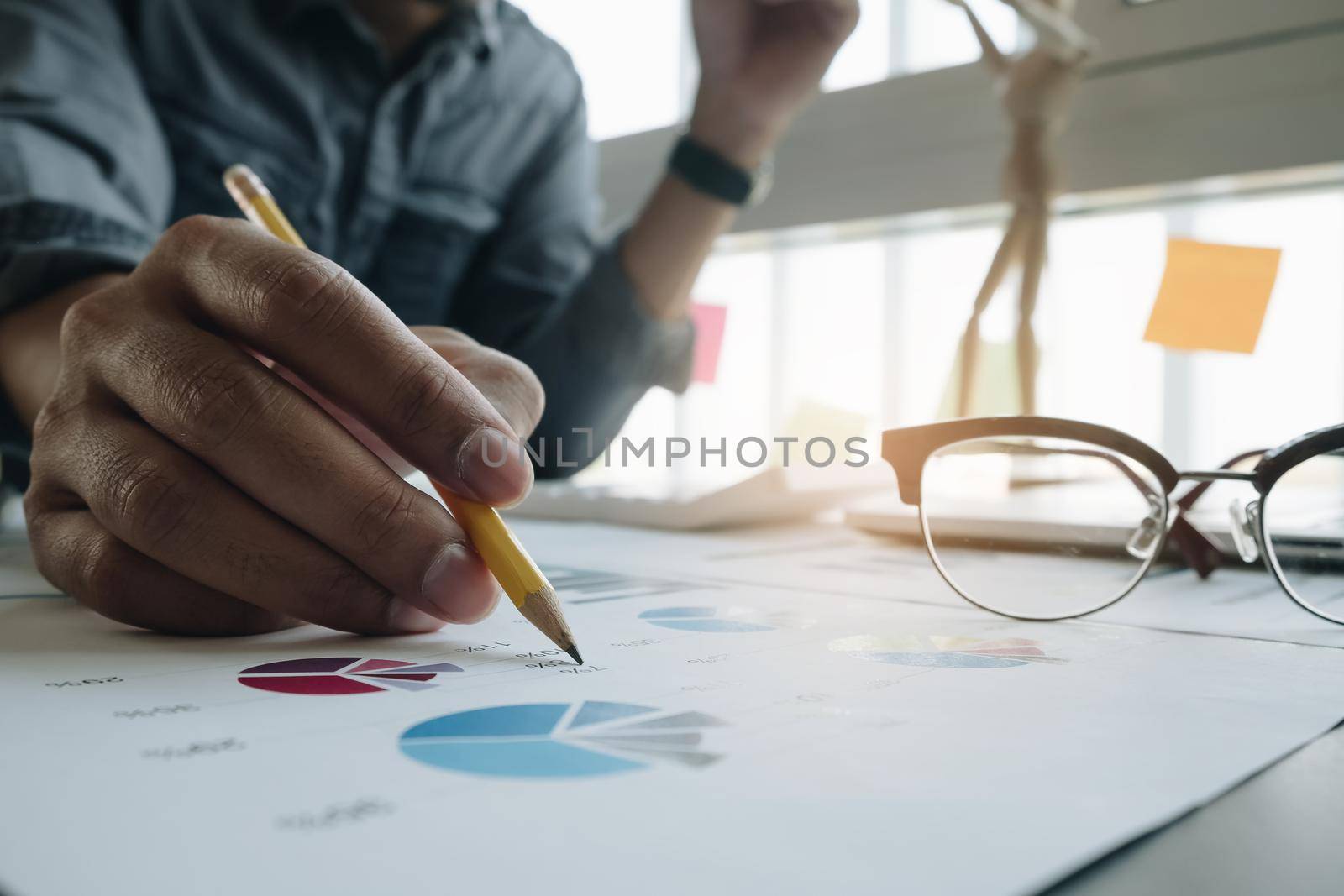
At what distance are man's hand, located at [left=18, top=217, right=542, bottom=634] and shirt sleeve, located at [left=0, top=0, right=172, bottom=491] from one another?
26 cm

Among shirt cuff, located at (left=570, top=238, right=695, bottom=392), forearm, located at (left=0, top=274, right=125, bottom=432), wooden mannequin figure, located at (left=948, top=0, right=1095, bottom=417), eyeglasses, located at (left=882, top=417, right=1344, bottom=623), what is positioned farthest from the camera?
shirt cuff, located at (left=570, top=238, right=695, bottom=392)

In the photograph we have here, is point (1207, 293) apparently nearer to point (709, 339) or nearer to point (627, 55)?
point (709, 339)

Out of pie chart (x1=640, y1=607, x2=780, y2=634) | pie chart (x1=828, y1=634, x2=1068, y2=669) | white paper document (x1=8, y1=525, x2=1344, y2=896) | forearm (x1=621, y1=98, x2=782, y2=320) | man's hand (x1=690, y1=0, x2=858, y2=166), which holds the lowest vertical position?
white paper document (x1=8, y1=525, x2=1344, y2=896)

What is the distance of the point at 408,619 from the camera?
345 mm

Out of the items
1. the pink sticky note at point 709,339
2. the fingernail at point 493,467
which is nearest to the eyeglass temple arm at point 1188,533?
the fingernail at point 493,467

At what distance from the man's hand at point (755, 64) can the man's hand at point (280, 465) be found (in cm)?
62

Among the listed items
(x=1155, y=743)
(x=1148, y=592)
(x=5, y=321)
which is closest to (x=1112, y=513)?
(x=1148, y=592)

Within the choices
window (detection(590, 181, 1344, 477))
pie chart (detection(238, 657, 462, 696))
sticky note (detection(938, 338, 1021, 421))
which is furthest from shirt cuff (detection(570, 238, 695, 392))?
pie chart (detection(238, 657, 462, 696))

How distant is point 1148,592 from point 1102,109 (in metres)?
0.66

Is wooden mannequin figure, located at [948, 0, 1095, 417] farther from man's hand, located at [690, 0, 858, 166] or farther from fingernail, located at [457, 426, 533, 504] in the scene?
fingernail, located at [457, 426, 533, 504]

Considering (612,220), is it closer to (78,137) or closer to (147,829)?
(78,137)

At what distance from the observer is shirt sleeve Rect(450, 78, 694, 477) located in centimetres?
102

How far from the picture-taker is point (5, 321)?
567 mm

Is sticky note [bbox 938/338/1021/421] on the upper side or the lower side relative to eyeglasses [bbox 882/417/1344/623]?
upper
